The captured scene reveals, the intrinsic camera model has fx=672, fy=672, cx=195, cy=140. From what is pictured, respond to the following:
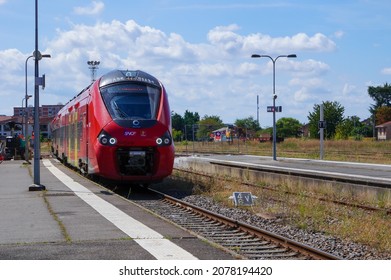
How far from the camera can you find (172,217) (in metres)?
14.8

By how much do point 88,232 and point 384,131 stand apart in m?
106

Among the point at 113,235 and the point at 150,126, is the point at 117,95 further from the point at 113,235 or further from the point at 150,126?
the point at 113,235

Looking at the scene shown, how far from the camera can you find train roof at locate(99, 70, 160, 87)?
66.6 ft

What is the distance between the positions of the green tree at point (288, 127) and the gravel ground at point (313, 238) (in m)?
124

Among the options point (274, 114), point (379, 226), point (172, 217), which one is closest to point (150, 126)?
point (172, 217)

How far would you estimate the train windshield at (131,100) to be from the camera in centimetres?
1956

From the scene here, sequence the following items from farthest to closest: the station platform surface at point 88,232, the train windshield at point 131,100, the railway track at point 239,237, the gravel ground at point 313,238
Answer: the train windshield at point 131,100
the gravel ground at point 313,238
the railway track at point 239,237
the station platform surface at point 88,232

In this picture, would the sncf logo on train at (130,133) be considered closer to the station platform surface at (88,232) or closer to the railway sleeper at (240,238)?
the station platform surface at (88,232)

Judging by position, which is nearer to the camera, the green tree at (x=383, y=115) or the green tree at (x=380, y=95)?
the green tree at (x=383, y=115)

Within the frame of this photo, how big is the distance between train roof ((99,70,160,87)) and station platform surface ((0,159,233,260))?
150 inches

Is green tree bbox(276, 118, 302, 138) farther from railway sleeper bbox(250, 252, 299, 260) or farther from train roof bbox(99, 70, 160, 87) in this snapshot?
railway sleeper bbox(250, 252, 299, 260)

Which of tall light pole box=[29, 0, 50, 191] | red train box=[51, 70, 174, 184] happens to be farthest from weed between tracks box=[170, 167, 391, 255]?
tall light pole box=[29, 0, 50, 191]

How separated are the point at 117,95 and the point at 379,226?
9.63 metres

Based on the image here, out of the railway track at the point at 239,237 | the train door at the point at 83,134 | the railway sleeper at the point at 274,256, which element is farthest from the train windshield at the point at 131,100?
the railway sleeper at the point at 274,256
